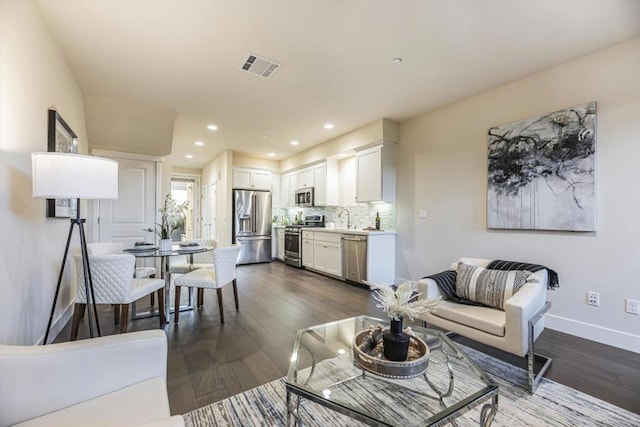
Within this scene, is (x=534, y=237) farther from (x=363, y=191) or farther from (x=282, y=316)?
(x=282, y=316)

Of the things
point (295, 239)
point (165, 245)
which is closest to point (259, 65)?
point (165, 245)

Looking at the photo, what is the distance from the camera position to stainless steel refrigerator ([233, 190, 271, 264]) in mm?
6340

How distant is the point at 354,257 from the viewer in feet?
14.8

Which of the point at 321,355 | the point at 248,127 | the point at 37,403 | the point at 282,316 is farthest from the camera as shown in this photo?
the point at 248,127

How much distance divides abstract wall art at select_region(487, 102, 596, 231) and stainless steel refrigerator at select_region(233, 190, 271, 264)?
4.81 meters

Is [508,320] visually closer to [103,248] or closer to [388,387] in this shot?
[388,387]

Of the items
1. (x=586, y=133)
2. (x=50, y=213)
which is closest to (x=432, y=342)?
(x=586, y=133)

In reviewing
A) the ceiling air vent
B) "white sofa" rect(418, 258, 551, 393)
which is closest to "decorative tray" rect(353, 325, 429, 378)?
"white sofa" rect(418, 258, 551, 393)

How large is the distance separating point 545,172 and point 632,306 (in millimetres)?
1356

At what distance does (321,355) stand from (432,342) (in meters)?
0.68

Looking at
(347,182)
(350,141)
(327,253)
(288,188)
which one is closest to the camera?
(350,141)

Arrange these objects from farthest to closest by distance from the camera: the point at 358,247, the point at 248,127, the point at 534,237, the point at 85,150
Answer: the point at 248,127, the point at 358,247, the point at 85,150, the point at 534,237

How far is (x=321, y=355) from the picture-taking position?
5.24ft

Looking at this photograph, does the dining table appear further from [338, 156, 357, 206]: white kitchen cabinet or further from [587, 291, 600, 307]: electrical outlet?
[587, 291, 600, 307]: electrical outlet
